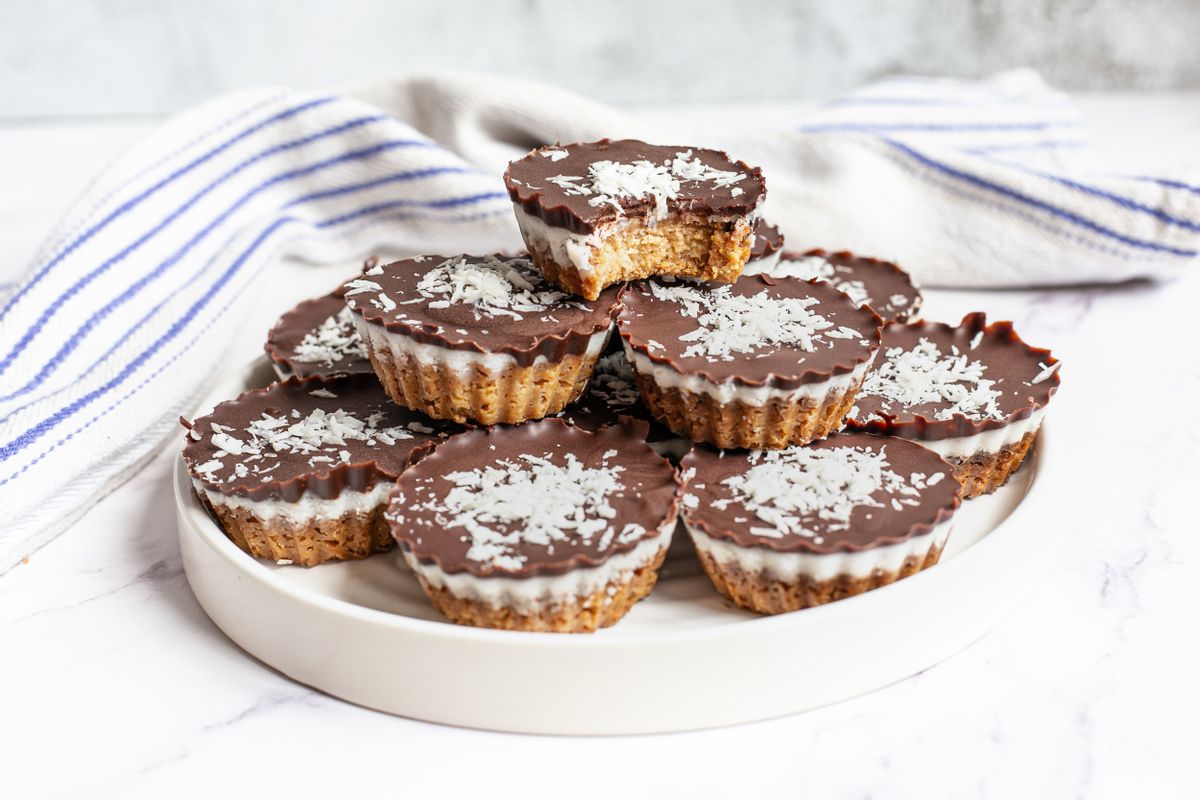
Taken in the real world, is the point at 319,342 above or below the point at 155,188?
below

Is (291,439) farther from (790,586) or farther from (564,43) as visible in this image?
(564,43)

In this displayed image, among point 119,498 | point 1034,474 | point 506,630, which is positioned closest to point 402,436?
point 506,630

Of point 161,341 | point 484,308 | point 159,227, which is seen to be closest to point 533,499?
point 484,308

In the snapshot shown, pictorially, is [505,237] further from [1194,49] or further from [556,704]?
[1194,49]

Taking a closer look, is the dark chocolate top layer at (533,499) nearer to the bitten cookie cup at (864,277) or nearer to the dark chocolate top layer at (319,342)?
the dark chocolate top layer at (319,342)

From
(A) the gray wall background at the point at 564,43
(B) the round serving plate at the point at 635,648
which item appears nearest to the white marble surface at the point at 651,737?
(B) the round serving plate at the point at 635,648

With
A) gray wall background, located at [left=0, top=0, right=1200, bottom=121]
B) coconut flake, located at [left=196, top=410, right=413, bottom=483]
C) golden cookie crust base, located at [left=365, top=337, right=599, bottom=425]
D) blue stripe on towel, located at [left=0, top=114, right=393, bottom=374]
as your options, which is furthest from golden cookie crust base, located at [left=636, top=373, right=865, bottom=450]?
gray wall background, located at [left=0, top=0, right=1200, bottom=121]
